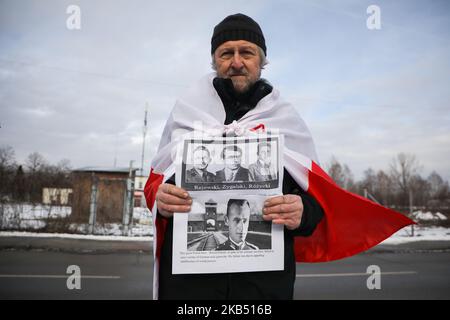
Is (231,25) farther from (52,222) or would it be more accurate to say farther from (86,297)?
(52,222)

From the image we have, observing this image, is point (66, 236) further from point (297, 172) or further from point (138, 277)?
point (297, 172)

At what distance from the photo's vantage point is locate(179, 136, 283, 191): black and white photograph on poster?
1.23 metres

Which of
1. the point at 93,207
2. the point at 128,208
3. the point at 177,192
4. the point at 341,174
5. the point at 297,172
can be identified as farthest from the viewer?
the point at 341,174

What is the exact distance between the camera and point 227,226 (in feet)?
4.09

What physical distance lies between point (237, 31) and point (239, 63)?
22 centimetres

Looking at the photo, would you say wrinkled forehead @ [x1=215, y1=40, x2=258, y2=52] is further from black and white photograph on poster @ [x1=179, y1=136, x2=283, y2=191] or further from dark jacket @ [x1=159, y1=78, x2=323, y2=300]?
dark jacket @ [x1=159, y1=78, x2=323, y2=300]

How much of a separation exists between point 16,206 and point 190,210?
11794 millimetres

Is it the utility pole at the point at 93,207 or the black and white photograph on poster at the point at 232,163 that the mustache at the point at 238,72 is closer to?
the black and white photograph on poster at the point at 232,163

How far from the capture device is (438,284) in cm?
555

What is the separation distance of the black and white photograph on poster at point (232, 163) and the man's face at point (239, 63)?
16.2 inches

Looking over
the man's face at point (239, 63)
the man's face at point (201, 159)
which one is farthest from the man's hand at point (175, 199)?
the man's face at point (239, 63)

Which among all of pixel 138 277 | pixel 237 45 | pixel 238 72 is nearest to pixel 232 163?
pixel 238 72
